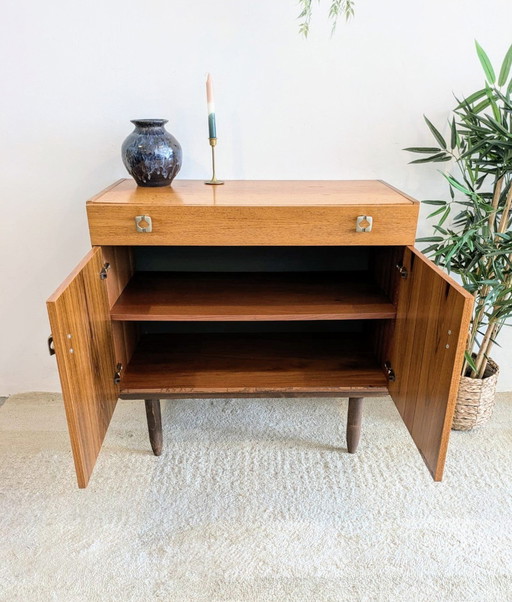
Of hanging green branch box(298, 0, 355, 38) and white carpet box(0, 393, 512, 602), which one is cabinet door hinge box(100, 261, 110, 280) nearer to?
white carpet box(0, 393, 512, 602)

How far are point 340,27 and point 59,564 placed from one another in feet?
4.87

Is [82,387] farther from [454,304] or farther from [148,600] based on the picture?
[454,304]

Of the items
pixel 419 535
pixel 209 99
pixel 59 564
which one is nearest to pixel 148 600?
pixel 59 564

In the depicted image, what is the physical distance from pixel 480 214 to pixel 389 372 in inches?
18.7

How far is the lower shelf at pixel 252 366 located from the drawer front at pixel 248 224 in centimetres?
36

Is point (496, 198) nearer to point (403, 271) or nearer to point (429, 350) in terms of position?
point (403, 271)

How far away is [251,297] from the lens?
1258 millimetres

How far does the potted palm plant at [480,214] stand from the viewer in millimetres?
1171

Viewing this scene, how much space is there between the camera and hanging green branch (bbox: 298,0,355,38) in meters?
1.23

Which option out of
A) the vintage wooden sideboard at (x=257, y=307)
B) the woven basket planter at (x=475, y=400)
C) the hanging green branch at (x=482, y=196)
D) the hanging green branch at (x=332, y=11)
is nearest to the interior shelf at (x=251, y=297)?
the vintage wooden sideboard at (x=257, y=307)

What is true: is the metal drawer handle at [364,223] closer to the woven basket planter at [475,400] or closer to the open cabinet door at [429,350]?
the open cabinet door at [429,350]

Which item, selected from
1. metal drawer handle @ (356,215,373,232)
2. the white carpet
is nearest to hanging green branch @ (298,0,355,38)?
metal drawer handle @ (356,215,373,232)

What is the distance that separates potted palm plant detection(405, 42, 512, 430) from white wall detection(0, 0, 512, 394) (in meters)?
0.08

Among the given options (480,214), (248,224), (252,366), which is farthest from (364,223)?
(252,366)
